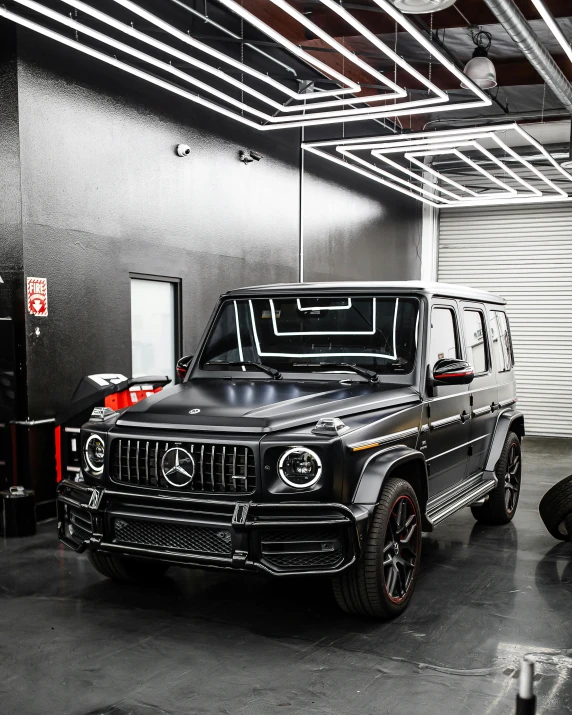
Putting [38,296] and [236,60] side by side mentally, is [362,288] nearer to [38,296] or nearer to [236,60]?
[236,60]

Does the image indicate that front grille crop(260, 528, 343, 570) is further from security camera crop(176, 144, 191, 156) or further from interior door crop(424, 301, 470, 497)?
security camera crop(176, 144, 191, 156)

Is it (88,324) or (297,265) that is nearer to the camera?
(88,324)

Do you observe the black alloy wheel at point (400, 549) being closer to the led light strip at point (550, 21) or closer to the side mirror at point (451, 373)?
the side mirror at point (451, 373)

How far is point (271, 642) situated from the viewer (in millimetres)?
4066

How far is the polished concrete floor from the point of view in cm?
342

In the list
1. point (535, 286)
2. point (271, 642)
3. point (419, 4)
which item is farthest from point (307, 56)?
point (535, 286)

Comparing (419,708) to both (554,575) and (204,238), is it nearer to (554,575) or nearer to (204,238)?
(554,575)

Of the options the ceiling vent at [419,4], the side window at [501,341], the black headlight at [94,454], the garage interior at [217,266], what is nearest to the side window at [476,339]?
the side window at [501,341]

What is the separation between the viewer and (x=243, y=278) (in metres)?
9.96

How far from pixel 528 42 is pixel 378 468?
4.42 metres

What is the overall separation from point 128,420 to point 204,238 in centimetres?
508

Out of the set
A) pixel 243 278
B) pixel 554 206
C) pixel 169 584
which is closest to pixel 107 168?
pixel 243 278

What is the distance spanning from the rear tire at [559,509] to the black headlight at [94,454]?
135 inches

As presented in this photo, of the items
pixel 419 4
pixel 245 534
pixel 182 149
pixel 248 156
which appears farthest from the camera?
pixel 248 156
